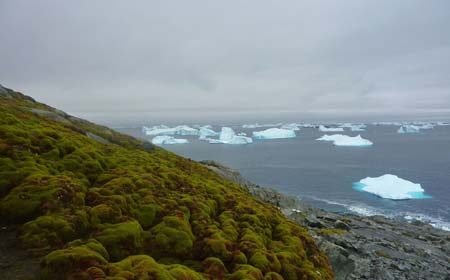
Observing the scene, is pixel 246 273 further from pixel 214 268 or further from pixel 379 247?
pixel 379 247

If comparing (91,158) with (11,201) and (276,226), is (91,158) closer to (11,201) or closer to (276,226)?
(11,201)

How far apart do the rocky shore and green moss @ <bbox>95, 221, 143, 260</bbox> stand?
11.2m

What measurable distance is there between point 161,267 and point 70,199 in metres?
4.51

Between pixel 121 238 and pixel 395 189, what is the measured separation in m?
67.0

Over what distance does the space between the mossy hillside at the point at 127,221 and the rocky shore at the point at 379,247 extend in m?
5.90

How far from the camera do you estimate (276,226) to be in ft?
52.0

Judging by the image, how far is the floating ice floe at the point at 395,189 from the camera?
6631 centimetres

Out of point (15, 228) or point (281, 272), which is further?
point (281, 272)

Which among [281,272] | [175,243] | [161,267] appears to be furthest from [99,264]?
[281,272]

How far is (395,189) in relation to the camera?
6775 cm

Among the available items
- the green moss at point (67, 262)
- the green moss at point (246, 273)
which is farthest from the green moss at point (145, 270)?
the green moss at point (246, 273)

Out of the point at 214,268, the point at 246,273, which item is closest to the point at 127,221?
the point at 214,268

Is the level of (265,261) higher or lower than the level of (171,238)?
lower

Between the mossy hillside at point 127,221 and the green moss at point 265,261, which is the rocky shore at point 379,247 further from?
the green moss at point 265,261
